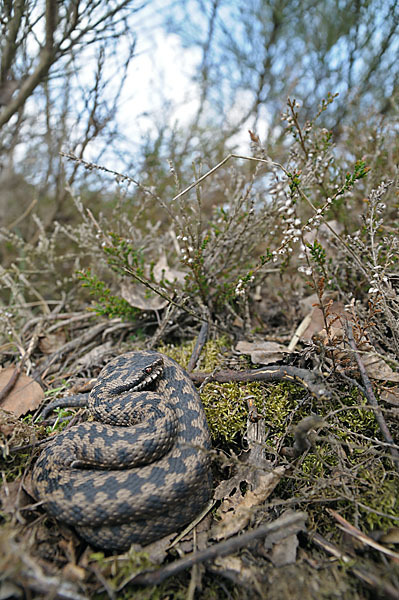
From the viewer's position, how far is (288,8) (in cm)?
662

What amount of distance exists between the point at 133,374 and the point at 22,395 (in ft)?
3.51

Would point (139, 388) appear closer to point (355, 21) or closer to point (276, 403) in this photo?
point (276, 403)

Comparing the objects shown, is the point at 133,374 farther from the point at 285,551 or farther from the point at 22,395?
the point at 285,551

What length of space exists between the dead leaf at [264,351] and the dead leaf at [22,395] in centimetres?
196

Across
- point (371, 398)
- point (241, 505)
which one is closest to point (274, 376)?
point (371, 398)

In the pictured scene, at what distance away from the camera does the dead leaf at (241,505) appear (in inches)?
90.4

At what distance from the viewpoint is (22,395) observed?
3.43 metres

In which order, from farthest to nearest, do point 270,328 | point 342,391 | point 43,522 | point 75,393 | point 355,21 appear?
1. point 355,21
2. point 270,328
3. point 75,393
4. point 342,391
5. point 43,522

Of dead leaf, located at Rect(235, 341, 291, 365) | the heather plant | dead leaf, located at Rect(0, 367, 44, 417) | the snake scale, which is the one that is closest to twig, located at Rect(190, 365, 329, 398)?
dead leaf, located at Rect(235, 341, 291, 365)

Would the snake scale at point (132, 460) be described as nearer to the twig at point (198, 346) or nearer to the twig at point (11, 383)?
the twig at point (198, 346)

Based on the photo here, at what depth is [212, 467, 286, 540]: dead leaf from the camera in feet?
7.54

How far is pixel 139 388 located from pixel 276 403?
128 cm

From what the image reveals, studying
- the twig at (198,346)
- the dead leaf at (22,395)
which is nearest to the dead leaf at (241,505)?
the twig at (198,346)

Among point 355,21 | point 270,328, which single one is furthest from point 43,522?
point 355,21
